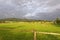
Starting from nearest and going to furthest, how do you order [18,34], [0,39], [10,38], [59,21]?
[0,39] → [10,38] → [18,34] → [59,21]

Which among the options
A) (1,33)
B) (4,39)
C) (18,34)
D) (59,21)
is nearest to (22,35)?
(18,34)

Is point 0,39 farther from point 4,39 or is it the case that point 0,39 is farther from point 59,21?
point 59,21

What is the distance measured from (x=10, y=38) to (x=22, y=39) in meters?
1.04

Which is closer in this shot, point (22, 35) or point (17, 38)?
point (17, 38)

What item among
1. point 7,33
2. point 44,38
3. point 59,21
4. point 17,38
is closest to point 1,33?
point 7,33

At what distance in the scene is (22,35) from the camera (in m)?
17.0

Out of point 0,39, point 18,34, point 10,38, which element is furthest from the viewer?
point 18,34

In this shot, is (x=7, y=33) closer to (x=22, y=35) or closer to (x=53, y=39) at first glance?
(x=22, y=35)

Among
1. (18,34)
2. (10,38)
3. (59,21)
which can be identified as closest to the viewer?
(10,38)

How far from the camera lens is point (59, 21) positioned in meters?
37.6

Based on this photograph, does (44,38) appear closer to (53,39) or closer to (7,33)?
(53,39)

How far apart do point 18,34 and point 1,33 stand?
5.25 ft

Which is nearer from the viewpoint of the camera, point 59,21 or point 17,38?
point 17,38

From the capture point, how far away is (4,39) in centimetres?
1419
